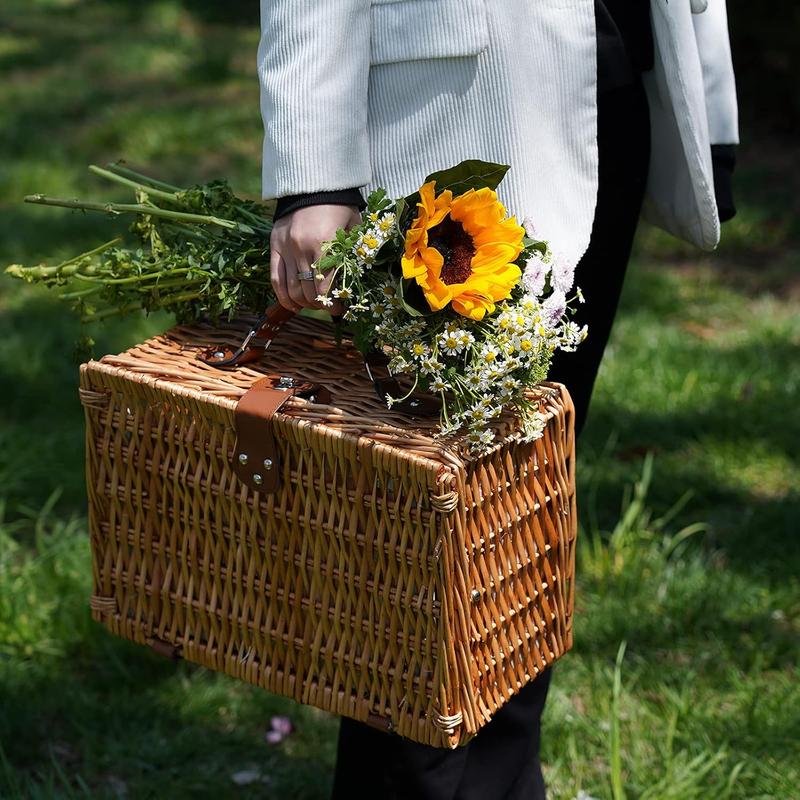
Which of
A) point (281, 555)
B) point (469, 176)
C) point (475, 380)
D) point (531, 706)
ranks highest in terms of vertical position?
point (469, 176)

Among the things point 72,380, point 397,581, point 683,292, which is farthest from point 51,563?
point 683,292

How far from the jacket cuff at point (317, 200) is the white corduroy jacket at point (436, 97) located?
0.01m

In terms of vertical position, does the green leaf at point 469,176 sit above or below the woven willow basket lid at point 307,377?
above

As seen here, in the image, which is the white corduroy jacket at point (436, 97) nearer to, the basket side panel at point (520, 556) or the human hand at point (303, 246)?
the human hand at point (303, 246)

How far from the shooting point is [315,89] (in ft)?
4.95

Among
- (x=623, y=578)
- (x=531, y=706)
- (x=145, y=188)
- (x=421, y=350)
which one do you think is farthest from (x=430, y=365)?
(x=623, y=578)

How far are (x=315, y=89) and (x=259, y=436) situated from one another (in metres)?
0.44

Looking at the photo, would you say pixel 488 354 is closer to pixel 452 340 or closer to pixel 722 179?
pixel 452 340

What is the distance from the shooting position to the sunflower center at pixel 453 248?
1.44 metres

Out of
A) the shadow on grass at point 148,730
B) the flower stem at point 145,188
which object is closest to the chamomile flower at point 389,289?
the flower stem at point 145,188

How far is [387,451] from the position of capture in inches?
57.0

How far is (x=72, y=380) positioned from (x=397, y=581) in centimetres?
230

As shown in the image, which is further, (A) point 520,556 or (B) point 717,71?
(B) point 717,71

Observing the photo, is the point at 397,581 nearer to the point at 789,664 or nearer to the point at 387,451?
the point at 387,451
